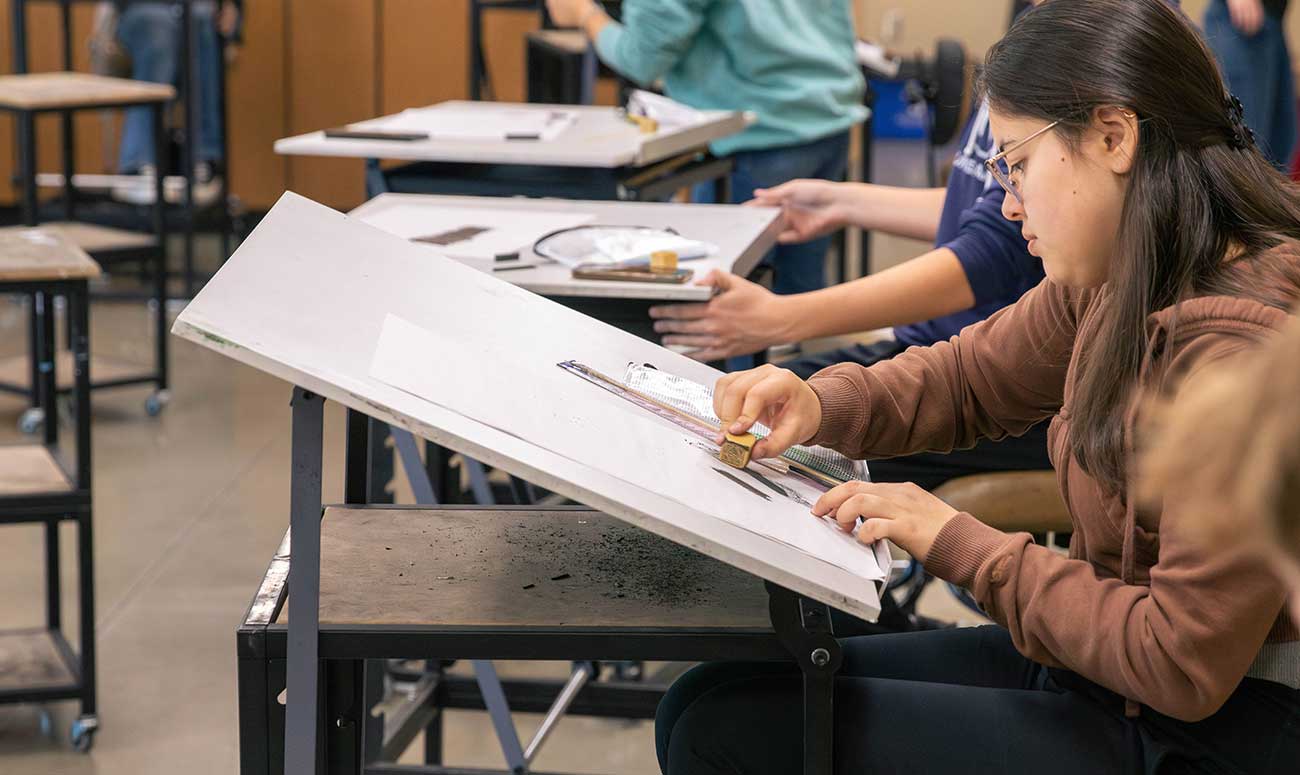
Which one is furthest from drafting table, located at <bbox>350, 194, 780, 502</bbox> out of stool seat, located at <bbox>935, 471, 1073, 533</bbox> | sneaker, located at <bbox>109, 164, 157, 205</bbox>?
sneaker, located at <bbox>109, 164, 157, 205</bbox>

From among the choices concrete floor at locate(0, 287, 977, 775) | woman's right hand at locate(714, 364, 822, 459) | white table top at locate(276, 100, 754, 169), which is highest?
white table top at locate(276, 100, 754, 169)

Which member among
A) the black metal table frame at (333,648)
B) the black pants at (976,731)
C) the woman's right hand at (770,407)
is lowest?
the black pants at (976,731)

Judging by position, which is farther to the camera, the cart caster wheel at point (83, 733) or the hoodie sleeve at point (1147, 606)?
the cart caster wheel at point (83, 733)

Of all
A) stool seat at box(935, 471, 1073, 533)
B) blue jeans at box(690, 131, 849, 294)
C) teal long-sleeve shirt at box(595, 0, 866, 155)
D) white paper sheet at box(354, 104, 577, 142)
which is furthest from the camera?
blue jeans at box(690, 131, 849, 294)

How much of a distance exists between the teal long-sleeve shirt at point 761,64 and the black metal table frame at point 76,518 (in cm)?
121

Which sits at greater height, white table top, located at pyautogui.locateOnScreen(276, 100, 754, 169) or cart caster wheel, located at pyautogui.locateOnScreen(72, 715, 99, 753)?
white table top, located at pyautogui.locateOnScreen(276, 100, 754, 169)

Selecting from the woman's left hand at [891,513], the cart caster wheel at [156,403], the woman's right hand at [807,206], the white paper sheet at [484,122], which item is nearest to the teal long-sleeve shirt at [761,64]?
the white paper sheet at [484,122]

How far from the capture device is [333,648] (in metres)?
1.03

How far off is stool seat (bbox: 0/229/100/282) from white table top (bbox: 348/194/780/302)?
0.43 m

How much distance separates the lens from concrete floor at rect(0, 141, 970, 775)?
2324mm

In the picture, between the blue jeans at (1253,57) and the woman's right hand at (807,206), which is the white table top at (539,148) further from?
the blue jeans at (1253,57)

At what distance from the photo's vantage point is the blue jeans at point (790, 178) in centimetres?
316

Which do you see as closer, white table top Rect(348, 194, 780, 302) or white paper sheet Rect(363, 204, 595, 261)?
white table top Rect(348, 194, 780, 302)

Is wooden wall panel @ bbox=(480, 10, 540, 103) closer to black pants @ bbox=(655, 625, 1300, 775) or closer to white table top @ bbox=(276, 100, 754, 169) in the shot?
white table top @ bbox=(276, 100, 754, 169)
